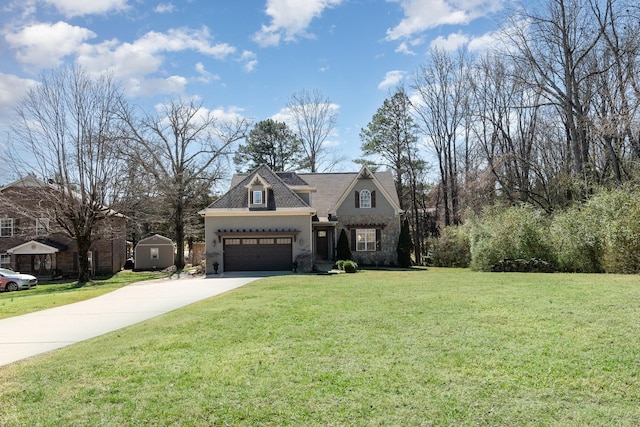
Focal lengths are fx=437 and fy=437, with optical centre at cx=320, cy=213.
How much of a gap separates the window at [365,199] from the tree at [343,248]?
2.68 meters

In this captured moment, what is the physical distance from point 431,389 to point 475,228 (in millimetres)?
20308

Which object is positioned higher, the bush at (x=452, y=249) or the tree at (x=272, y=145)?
the tree at (x=272, y=145)

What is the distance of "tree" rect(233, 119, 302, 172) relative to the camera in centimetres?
4478

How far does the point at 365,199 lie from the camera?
3012cm

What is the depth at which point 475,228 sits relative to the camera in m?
23.9

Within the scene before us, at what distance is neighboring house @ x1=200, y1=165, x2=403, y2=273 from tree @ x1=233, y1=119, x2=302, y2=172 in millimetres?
15249

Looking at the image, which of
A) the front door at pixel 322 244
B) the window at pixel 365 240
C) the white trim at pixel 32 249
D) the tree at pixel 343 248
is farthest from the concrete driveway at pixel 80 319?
the white trim at pixel 32 249

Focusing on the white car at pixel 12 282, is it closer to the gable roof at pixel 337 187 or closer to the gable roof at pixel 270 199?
the gable roof at pixel 270 199

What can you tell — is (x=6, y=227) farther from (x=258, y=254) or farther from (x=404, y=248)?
(x=404, y=248)

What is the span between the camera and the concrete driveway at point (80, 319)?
8.24 metres

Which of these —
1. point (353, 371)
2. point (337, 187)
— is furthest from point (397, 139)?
point (353, 371)

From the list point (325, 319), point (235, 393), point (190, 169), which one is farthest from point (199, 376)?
point (190, 169)

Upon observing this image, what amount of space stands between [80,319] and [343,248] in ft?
62.5

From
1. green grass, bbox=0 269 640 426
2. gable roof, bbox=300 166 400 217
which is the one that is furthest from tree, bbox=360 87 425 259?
green grass, bbox=0 269 640 426
